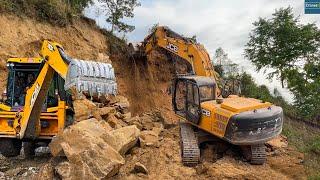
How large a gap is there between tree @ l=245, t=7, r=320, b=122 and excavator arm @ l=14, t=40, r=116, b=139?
61.9ft

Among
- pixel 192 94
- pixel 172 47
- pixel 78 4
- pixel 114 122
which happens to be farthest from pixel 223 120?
pixel 78 4

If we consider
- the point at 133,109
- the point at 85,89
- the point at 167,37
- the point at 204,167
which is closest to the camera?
the point at 85,89

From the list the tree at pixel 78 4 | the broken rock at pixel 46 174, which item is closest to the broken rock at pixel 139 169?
the broken rock at pixel 46 174

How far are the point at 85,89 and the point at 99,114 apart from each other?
13.8 feet

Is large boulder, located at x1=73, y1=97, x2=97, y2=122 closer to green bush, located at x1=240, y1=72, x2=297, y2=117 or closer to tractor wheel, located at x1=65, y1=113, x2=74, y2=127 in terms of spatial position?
tractor wheel, located at x1=65, y1=113, x2=74, y2=127

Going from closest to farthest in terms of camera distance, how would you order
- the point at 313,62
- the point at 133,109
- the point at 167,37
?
the point at 167,37
the point at 133,109
the point at 313,62

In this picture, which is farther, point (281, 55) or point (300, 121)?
point (281, 55)

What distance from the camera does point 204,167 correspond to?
29.8 ft

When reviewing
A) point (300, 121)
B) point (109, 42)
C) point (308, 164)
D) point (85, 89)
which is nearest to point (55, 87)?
point (85, 89)

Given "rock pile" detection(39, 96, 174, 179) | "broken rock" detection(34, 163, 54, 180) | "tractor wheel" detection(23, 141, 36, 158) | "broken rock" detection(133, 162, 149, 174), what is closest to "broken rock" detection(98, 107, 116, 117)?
"rock pile" detection(39, 96, 174, 179)

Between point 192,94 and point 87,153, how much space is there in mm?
3428

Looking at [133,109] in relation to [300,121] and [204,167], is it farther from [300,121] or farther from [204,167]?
[300,121]

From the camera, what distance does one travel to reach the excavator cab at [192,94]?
33.9ft

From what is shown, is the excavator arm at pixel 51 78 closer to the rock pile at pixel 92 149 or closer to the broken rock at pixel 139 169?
the rock pile at pixel 92 149
